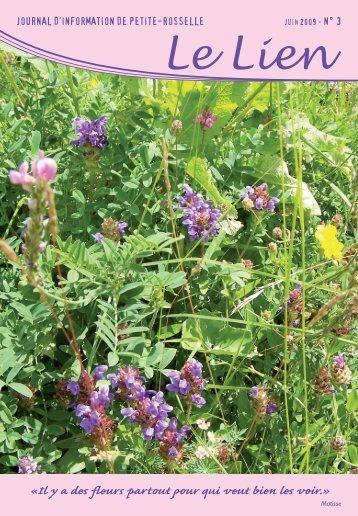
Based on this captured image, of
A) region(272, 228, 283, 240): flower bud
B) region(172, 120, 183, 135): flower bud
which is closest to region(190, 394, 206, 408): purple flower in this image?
region(272, 228, 283, 240): flower bud

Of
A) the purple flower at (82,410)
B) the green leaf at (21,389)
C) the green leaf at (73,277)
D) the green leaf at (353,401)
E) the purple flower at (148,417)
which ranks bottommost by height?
the green leaf at (353,401)

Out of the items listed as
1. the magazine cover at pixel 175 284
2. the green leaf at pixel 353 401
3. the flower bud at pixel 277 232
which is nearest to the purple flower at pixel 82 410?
the magazine cover at pixel 175 284

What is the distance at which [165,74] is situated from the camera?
210 cm

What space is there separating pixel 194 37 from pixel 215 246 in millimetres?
687

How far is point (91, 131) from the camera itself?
2.08m

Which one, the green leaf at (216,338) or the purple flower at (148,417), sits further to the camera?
the green leaf at (216,338)

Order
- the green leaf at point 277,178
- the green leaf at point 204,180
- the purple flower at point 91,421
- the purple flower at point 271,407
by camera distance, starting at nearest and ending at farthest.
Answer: the purple flower at point 91,421, the purple flower at point 271,407, the green leaf at point 204,180, the green leaf at point 277,178

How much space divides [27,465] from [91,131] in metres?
1.02

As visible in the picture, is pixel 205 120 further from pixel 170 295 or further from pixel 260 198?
pixel 170 295

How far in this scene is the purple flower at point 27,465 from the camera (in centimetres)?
169

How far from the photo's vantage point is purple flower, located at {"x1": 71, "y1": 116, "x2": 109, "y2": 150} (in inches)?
81.7

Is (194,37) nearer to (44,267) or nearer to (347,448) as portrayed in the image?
(44,267)

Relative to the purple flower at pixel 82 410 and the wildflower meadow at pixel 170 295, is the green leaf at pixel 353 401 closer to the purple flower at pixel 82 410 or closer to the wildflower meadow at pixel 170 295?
the wildflower meadow at pixel 170 295

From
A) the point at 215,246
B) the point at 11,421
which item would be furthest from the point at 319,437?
the point at 11,421
